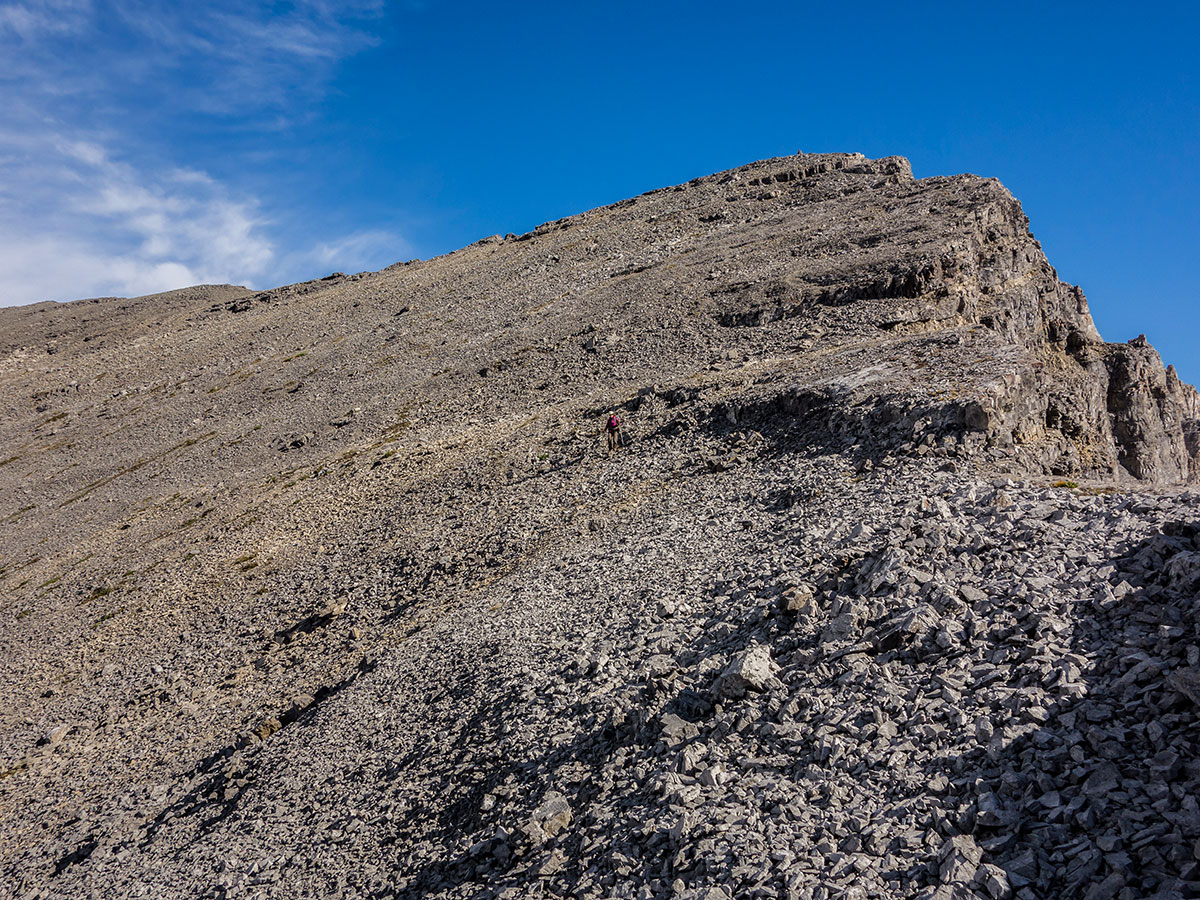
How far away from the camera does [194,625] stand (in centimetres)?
3356

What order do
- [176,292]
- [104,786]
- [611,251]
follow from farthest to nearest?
1. [176,292]
2. [611,251]
3. [104,786]

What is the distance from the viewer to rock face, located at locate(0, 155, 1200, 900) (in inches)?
440

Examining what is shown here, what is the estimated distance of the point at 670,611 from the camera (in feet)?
64.6

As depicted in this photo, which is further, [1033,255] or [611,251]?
[611,251]

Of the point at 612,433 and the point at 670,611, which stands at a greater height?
the point at 612,433

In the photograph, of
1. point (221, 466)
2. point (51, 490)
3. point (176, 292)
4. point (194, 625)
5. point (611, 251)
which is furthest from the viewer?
point (176, 292)

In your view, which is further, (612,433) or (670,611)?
(612,433)

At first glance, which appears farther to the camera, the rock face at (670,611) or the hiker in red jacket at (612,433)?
the hiker in red jacket at (612,433)

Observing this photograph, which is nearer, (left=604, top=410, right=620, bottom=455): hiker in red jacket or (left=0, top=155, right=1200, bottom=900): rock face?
(left=0, top=155, right=1200, bottom=900): rock face

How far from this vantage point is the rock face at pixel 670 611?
11.2 meters

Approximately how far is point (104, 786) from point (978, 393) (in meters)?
31.8

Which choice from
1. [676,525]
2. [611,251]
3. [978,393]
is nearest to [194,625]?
[676,525]

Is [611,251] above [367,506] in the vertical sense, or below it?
above

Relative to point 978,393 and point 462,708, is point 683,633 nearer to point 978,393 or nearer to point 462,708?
point 462,708
